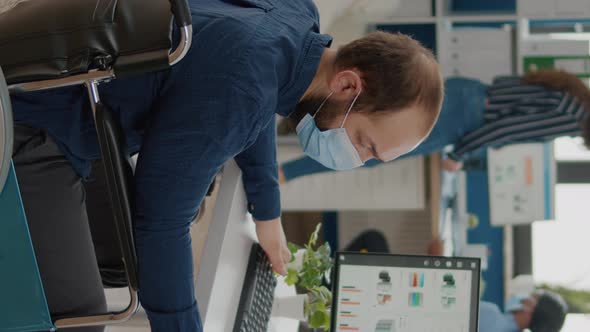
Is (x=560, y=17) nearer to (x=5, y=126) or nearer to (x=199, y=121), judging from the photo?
(x=199, y=121)

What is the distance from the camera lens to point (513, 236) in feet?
14.9

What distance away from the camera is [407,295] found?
1554 millimetres

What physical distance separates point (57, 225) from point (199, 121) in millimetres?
351

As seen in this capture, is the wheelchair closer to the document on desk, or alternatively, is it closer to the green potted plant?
the green potted plant

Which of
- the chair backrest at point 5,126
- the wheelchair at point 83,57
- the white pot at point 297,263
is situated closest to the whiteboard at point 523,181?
the white pot at point 297,263

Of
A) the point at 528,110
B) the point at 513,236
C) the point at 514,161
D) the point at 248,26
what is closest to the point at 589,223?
the point at 513,236

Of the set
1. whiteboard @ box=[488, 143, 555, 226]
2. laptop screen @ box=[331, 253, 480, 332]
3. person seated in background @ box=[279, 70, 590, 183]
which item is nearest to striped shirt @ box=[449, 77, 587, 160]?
person seated in background @ box=[279, 70, 590, 183]

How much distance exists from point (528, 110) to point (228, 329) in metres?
2.52

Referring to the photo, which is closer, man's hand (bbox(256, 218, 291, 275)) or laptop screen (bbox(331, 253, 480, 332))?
laptop screen (bbox(331, 253, 480, 332))

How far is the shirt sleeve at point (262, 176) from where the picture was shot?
1.61 metres

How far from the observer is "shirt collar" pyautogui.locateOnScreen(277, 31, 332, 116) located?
131 cm

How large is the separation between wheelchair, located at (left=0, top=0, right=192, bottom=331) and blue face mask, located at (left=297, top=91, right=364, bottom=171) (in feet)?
0.99

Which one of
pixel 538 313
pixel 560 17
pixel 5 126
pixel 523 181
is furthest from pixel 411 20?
pixel 5 126

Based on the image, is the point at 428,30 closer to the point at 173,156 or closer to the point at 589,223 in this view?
the point at 589,223
